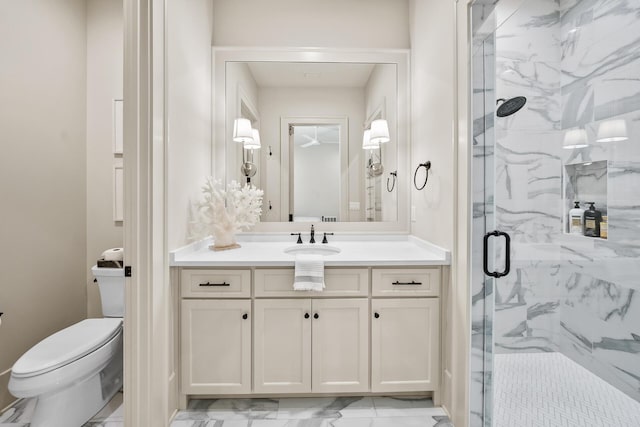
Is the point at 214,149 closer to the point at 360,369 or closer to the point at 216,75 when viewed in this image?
the point at 216,75

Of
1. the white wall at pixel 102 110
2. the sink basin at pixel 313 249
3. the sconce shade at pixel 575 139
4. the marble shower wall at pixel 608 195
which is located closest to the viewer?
the marble shower wall at pixel 608 195

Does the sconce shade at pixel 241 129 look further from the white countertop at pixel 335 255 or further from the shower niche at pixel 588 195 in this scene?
the shower niche at pixel 588 195

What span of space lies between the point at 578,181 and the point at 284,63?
6.69ft

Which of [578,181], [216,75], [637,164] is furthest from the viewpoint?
[216,75]

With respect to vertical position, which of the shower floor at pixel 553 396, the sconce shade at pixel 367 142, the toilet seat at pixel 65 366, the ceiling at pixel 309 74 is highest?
the ceiling at pixel 309 74

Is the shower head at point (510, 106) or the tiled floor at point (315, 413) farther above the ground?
the shower head at point (510, 106)

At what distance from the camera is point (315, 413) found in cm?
188

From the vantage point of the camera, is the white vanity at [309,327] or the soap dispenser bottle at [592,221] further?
the white vanity at [309,327]

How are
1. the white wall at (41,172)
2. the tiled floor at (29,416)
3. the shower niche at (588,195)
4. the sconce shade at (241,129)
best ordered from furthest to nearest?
the sconce shade at (241,129) → the white wall at (41,172) → the tiled floor at (29,416) → the shower niche at (588,195)

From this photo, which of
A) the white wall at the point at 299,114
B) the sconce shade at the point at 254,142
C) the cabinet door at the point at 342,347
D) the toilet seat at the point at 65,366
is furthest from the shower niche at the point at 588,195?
the toilet seat at the point at 65,366

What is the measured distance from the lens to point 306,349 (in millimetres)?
1884

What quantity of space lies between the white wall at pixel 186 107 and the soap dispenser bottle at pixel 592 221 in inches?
84.4

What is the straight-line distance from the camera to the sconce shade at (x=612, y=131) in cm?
149

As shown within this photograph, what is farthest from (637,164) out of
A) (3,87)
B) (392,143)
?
(3,87)
